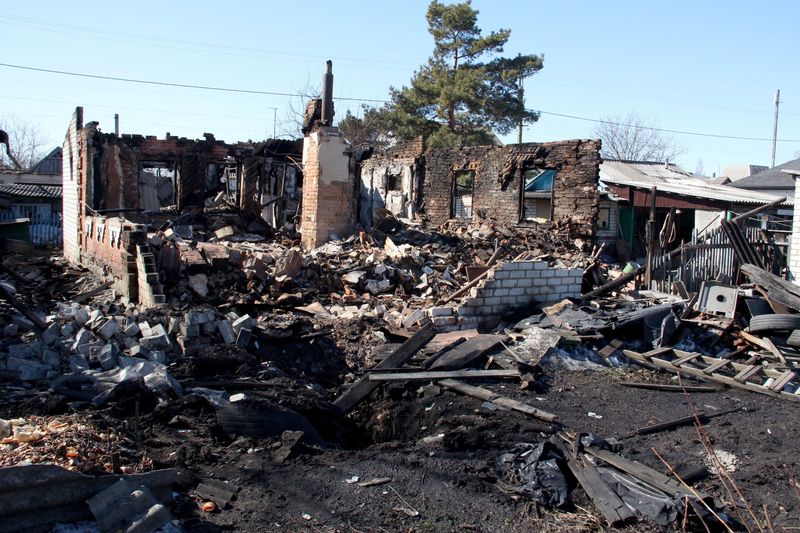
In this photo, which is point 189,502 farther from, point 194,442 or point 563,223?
point 563,223

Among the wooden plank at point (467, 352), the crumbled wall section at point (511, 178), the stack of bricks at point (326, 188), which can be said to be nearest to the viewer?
the wooden plank at point (467, 352)

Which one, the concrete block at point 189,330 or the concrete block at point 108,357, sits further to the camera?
the concrete block at point 189,330

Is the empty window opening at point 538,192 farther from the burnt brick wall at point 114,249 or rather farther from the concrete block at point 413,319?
the concrete block at point 413,319

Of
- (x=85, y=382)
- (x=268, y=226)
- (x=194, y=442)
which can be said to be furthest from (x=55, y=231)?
(x=194, y=442)

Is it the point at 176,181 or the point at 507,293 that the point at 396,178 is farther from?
the point at 507,293

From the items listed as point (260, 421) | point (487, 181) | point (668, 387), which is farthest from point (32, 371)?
point (487, 181)

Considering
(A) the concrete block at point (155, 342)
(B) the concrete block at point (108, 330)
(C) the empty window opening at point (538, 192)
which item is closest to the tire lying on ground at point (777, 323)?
(A) the concrete block at point (155, 342)

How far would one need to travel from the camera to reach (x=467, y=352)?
22.8ft

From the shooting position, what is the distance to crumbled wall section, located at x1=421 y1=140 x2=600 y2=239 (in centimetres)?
1750

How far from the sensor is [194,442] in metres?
4.64

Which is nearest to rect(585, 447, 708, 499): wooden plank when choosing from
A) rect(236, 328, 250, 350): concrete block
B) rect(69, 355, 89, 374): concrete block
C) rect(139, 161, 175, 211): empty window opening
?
rect(236, 328, 250, 350): concrete block

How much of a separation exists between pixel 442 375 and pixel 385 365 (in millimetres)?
644

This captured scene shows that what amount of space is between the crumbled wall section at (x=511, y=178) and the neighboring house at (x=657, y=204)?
8.55ft

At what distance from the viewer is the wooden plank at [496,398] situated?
552 centimetres
